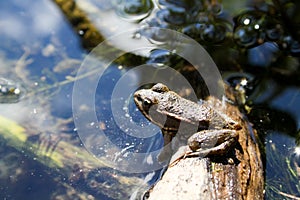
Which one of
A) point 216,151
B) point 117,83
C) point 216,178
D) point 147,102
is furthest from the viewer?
point 117,83

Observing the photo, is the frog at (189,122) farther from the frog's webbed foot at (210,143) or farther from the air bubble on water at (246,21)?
the air bubble on water at (246,21)

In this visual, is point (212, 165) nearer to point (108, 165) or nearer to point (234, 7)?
point (108, 165)

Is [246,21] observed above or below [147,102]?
above

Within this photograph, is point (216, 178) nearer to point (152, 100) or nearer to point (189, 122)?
point (189, 122)

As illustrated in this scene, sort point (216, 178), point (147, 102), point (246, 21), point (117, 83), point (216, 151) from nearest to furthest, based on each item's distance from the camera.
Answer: point (216, 178) < point (216, 151) < point (147, 102) < point (117, 83) < point (246, 21)

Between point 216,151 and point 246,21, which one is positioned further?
point 246,21

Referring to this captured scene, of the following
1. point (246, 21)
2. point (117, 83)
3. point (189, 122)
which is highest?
point (246, 21)

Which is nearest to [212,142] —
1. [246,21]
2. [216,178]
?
[216,178]

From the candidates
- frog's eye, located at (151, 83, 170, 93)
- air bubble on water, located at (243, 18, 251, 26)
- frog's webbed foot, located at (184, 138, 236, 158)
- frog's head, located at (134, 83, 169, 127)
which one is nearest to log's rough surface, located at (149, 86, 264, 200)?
frog's webbed foot, located at (184, 138, 236, 158)
